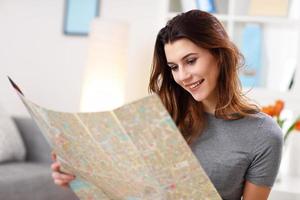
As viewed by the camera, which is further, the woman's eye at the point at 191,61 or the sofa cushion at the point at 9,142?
the sofa cushion at the point at 9,142

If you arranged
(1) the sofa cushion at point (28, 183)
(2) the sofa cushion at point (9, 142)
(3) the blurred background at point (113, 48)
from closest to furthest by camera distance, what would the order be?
(1) the sofa cushion at point (28, 183) → (2) the sofa cushion at point (9, 142) → (3) the blurred background at point (113, 48)

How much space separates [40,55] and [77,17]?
13.4 inches

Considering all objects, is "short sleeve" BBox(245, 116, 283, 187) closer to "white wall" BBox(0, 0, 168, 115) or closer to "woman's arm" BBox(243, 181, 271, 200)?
"woman's arm" BBox(243, 181, 271, 200)

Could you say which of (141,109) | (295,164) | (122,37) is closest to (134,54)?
(122,37)

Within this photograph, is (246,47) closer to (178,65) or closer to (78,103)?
(78,103)

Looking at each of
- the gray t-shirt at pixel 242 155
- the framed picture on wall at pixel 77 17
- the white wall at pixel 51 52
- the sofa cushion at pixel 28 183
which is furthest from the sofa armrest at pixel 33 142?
the gray t-shirt at pixel 242 155

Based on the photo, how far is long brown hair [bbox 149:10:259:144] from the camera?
132 centimetres

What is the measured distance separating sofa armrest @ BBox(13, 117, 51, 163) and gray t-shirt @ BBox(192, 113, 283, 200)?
5.70ft

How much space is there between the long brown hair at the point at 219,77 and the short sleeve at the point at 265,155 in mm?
75

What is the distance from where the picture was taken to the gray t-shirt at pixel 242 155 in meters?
1.34

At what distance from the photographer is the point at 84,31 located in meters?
3.46

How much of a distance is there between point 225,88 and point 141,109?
0.50 meters

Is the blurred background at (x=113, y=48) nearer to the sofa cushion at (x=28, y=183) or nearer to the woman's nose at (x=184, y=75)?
the sofa cushion at (x=28, y=183)

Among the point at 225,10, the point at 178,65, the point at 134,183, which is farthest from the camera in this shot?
the point at 225,10
